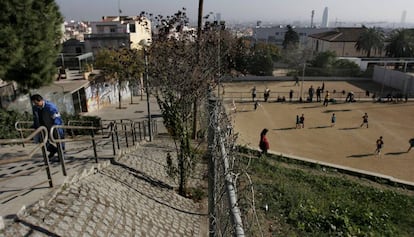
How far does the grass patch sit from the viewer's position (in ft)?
25.0

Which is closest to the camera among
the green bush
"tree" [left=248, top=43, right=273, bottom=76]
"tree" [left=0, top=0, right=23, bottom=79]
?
the green bush

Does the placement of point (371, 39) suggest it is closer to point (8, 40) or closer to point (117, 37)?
point (117, 37)

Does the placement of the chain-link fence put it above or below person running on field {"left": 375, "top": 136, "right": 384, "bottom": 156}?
above

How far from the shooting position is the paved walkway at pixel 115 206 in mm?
4898

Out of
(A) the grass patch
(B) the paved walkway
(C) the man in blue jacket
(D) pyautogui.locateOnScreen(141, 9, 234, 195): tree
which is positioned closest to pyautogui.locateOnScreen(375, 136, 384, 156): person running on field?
(A) the grass patch

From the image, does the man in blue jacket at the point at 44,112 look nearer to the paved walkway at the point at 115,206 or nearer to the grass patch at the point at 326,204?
the paved walkway at the point at 115,206

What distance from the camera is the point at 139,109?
26.1 meters

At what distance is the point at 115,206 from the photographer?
20.5 feet

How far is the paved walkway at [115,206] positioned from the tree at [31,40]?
221 inches

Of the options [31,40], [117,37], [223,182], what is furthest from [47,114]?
[117,37]

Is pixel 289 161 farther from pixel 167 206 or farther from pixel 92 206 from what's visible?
pixel 92 206

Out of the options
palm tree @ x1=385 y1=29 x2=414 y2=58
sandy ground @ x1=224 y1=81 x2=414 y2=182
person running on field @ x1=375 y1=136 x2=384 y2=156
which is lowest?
sandy ground @ x1=224 y1=81 x2=414 y2=182

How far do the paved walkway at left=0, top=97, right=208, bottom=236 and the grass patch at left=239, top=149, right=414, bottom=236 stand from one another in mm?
1960

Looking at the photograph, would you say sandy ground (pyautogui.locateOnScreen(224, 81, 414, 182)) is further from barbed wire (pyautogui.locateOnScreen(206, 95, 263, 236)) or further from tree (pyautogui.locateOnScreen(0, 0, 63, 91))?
tree (pyautogui.locateOnScreen(0, 0, 63, 91))
